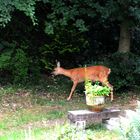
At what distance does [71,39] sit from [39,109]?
187 inches

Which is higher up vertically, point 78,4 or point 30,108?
point 78,4

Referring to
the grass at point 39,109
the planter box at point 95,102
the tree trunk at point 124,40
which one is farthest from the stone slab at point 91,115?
the tree trunk at point 124,40

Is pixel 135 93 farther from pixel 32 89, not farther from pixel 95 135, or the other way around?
pixel 95 135

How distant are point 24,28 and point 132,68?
4057 mm

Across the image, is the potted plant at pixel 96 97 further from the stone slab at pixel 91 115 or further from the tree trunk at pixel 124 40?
the tree trunk at pixel 124 40

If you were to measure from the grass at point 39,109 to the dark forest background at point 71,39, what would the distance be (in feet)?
2.67

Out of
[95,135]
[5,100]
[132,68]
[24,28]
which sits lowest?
[95,135]

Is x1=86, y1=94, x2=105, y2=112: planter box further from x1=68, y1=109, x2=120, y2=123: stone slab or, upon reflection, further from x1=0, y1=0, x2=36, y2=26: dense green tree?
x1=0, y1=0, x2=36, y2=26: dense green tree

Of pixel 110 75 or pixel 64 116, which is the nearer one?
pixel 64 116

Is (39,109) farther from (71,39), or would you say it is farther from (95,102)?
(71,39)

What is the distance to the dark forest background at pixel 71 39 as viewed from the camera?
12.3 m

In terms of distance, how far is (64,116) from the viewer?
9750 mm

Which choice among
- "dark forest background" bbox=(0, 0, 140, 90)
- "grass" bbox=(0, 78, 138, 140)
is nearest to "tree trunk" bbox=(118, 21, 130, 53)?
"dark forest background" bbox=(0, 0, 140, 90)

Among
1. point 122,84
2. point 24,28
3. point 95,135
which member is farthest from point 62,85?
point 95,135
